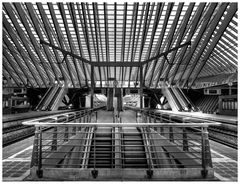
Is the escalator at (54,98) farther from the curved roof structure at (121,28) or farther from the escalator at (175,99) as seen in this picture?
the escalator at (175,99)

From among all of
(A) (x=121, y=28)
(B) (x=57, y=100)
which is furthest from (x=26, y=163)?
(A) (x=121, y=28)

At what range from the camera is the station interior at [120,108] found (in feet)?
11.9

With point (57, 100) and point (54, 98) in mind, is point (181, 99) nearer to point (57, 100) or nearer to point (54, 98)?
point (57, 100)

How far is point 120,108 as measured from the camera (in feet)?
65.7

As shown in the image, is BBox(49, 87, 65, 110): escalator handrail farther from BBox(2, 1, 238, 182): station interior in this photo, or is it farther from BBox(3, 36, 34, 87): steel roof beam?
BBox(3, 36, 34, 87): steel roof beam

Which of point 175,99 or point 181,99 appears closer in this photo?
point 181,99

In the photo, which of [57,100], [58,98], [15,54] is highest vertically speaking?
[15,54]

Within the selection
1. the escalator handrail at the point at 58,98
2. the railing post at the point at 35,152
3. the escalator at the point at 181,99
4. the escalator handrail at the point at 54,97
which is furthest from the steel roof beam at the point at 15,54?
the railing post at the point at 35,152

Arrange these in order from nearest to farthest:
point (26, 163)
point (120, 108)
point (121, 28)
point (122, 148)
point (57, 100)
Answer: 1. point (26, 163)
2. point (122, 148)
3. point (57, 100)
4. point (120, 108)
5. point (121, 28)

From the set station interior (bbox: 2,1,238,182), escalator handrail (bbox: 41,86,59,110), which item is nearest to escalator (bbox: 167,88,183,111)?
station interior (bbox: 2,1,238,182)

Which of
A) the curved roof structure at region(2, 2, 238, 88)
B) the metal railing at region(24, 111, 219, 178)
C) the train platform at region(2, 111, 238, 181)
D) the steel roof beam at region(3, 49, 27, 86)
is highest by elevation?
the curved roof structure at region(2, 2, 238, 88)

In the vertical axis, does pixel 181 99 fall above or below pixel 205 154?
above

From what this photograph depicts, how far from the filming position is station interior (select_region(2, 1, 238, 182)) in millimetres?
3641

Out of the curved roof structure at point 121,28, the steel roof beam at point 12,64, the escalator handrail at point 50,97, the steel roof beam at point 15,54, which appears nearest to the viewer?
the curved roof structure at point 121,28
